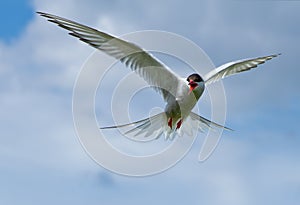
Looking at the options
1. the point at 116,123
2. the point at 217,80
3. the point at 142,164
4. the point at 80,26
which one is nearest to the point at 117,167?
the point at 142,164

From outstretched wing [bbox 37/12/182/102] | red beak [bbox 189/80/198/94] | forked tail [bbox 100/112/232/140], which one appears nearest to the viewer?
outstretched wing [bbox 37/12/182/102]

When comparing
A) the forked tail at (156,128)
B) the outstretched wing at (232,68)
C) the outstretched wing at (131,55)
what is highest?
the outstretched wing at (232,68)

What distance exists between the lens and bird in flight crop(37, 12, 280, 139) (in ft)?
28.7

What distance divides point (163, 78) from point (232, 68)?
1653 mm

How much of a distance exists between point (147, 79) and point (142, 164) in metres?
1.48

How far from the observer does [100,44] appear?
8906mm

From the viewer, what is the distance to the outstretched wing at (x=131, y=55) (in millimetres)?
8562

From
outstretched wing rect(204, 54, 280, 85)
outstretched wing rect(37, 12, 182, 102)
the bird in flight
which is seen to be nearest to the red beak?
the bird in flight

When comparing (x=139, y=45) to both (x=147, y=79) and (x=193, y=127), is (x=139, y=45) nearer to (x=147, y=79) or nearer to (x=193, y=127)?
(x=147, y=79)

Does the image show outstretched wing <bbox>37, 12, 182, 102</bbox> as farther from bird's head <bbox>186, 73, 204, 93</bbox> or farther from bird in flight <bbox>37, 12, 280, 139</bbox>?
bird's head <bbox>186, 73, 204, 93</bbox>

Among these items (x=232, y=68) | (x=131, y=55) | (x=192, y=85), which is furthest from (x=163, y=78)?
(x=232, y=68)

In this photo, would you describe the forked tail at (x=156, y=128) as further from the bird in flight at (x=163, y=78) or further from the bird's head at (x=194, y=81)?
the bird's head at (x=194, y=81)

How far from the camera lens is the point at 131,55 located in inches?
372

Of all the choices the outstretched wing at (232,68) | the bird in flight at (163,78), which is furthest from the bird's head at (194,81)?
the outstretched wing at (232,68)
